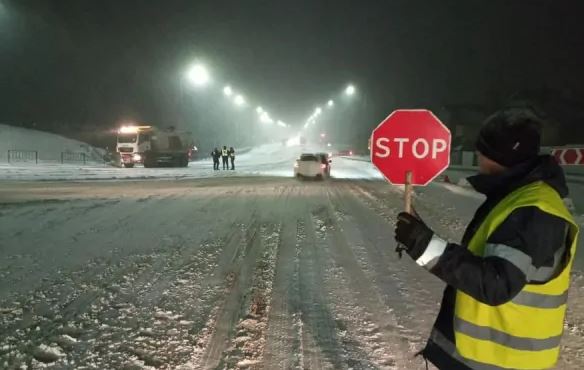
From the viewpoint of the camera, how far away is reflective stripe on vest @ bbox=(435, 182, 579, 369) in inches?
69.8

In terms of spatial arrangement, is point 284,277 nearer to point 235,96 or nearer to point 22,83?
point 22,83

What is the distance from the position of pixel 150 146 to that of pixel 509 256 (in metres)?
33.0

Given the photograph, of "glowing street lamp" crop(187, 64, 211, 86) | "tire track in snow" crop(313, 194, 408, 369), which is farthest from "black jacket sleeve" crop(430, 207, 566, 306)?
"glowing street lamp" crop(187, 64, 211, 86)

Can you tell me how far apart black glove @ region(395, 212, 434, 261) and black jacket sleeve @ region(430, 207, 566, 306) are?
18cm

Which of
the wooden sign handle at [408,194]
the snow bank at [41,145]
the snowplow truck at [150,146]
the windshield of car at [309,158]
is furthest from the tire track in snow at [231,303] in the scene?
the snow bank at [41,145]

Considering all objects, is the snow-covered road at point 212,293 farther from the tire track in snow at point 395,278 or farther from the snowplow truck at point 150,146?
the snowplow truck at point 150,146

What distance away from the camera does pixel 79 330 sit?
4.12m

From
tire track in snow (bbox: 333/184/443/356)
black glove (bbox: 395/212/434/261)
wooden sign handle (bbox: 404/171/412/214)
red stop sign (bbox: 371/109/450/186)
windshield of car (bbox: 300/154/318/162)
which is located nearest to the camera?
black glove (bbox: 395/212/434/261)

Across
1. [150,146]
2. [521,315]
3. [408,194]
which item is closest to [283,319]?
[408,194]

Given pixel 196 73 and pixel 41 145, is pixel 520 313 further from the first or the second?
pixel 41 145

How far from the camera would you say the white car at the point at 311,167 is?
71.7 feet

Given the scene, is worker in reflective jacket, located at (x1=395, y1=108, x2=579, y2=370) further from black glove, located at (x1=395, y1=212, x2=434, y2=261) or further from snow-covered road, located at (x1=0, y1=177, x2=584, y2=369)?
snow-covered road, located at (x1=0, y1=177, x2=584, y2=369)

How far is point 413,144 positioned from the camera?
607cm

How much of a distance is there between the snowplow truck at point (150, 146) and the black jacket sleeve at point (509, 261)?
1286 inches
